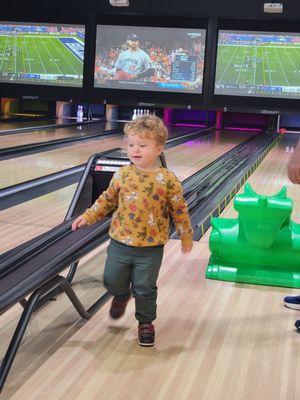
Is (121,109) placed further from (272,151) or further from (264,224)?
(264,224)

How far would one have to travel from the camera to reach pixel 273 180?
24.3 ft

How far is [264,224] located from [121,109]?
11.6 meters

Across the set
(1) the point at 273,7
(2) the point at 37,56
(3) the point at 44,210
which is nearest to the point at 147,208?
(3) the point at 44,210

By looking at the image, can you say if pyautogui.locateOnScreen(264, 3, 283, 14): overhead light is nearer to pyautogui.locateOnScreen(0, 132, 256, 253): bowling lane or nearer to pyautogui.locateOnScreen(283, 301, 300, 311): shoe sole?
pyautogui.locateOnScreen(0, 132, 256, 253): bowling lane

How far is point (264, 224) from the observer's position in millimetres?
A: 3451

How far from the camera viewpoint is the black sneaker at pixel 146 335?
2.65 meters

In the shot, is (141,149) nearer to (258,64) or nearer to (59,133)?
(59,133)

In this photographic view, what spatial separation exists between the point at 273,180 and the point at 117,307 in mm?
4914

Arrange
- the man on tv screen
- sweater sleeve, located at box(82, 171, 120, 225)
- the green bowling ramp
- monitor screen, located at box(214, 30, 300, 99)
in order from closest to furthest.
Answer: sweater sleeve, located at box(82, 171, 120, 225) < the green bowling ramp < monitor screen, located at box(214, 30, 300, 99) < the man on tv screen

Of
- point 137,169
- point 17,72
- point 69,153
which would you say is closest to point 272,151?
point 69,153

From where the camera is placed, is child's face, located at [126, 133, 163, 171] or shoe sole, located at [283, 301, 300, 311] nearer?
child's face, located at [126, 133, 163, 171]

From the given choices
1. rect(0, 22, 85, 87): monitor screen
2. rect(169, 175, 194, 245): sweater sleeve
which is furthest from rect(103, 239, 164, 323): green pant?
rect(0, 22, 85, 87): monitor screen

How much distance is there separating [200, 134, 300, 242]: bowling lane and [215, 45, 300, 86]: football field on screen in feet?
6.27

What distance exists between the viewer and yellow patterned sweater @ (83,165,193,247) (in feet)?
8.39
